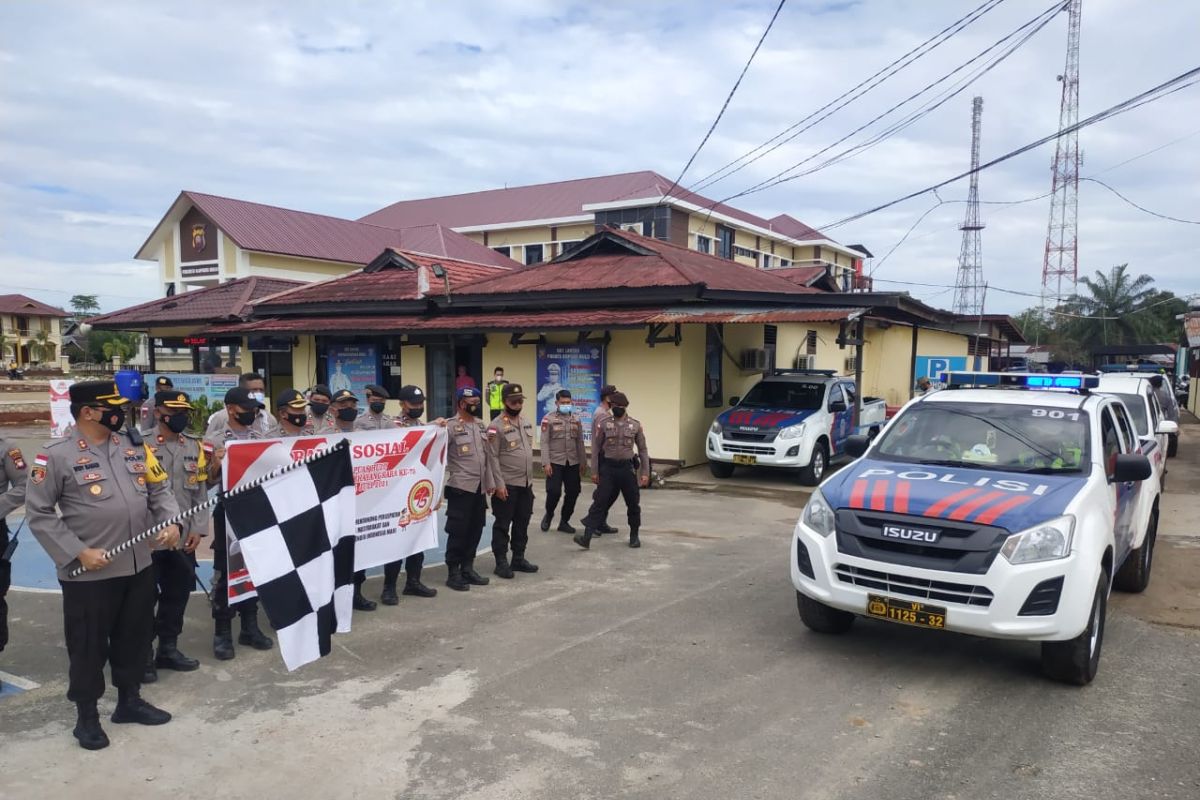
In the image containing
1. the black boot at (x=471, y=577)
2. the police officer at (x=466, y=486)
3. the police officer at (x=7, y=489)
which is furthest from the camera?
the black boot at (x=471, y=577)

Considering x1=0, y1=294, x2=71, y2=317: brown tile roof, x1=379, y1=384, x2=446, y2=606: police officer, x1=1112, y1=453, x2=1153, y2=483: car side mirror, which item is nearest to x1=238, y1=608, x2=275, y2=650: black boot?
x1=379, y1=384, x2=446, y2=606: police officer

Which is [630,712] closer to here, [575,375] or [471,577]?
[471,577]

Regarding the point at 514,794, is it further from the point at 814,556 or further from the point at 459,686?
the point at 814,556

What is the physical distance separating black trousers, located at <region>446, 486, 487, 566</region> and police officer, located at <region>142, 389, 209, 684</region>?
7.34ft

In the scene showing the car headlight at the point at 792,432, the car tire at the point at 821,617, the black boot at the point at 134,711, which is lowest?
the black boot at the point at 134,711

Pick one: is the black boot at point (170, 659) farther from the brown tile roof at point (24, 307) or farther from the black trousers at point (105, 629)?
the brown tile roof at point (24, 307)

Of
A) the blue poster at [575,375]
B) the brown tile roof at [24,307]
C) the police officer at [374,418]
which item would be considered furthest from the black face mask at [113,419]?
the brown tile roof at [24,307]

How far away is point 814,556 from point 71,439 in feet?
14.4

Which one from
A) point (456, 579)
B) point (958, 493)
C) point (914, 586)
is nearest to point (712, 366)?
point (456, 579)

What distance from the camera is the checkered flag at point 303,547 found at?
472 centimetres

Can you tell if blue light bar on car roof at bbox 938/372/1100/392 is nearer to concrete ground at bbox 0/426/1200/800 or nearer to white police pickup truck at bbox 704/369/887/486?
concrete ground at bbox 0/426/1200/800

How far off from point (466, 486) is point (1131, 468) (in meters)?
5.08

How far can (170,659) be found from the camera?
5.28 m

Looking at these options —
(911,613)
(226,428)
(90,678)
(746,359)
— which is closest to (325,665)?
(90,678)
